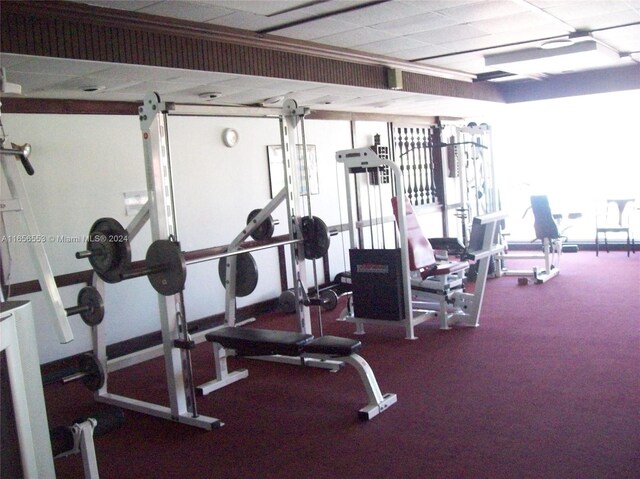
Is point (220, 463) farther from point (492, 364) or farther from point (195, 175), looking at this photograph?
point (195, 175)

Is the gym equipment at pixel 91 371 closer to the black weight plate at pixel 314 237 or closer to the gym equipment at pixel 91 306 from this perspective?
the gym equipment at pixel 91 306

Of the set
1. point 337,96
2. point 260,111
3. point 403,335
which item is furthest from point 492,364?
point 260,111

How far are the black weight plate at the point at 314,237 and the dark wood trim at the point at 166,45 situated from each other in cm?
95

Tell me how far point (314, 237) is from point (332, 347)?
0.94 m

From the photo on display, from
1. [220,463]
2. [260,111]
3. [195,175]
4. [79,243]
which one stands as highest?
[260,111]

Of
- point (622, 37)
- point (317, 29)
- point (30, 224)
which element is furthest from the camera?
point (622, 37)

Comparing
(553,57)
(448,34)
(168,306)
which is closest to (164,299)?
(168,306)

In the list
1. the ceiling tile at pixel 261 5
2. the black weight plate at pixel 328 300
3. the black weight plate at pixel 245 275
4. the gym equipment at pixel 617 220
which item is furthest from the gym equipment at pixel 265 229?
the gym equipment at pixel 617 220

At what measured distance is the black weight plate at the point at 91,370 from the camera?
11.7 ft

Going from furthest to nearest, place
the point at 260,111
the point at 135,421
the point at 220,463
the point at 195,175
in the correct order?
the point at 260,111, the point at 195,175, the point at 135,421, the point at 220,463

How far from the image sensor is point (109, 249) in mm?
3328

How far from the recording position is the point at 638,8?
4.02 meters

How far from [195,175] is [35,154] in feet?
4.40

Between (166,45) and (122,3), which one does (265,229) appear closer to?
(166,45)
